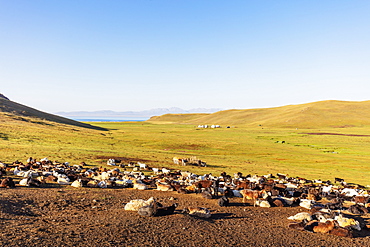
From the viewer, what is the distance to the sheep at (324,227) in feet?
29.2

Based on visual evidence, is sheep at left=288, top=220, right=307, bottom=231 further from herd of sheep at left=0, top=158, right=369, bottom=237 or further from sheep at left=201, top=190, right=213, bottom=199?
sheep at left=201, top=190, right=213, bottom=199

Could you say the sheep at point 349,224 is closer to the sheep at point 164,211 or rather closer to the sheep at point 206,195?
the sheep at point 206,195

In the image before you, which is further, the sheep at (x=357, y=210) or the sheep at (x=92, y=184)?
the sheep at (x=92, y=184)

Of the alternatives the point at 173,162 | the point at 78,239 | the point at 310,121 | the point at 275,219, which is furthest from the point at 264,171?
the point at 310,121

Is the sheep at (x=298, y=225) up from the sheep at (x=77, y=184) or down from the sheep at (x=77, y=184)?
down

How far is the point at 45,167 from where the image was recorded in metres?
16.6

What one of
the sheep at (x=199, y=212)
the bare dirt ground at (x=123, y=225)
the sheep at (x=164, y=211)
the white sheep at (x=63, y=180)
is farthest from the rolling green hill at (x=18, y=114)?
the sheep at (x=199, y=212)

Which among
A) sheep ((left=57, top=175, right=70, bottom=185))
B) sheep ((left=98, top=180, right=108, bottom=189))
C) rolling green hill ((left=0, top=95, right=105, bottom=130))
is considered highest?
rolling green hill ((left=0, top=95, right=105, bottom=130))

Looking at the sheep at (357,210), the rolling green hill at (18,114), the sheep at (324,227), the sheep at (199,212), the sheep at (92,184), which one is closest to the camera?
the sheep at (324,227)

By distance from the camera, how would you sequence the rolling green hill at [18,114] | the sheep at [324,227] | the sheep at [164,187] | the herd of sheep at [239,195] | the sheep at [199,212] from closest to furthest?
the sheep at [324,227], the herd of sheep at [239,195], the sheep at [199,212], the sheep at [164,187], the rolling green hill at [18,114]

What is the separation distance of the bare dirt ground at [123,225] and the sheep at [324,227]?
0.22m

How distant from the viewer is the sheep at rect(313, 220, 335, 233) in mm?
8906

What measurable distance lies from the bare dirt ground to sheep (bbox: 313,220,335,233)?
22 centimetres

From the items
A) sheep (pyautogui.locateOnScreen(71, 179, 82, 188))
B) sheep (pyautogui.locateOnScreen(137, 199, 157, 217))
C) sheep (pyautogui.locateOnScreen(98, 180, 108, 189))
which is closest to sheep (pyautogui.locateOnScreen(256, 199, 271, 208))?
sheep (pyautogui.locateOnScreen(137, 199, 157, 217))
